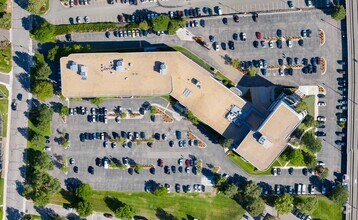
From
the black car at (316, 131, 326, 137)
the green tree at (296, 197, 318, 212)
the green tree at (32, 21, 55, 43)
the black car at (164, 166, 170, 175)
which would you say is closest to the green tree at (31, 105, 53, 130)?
the green tree at (32, 21, 55, 43)

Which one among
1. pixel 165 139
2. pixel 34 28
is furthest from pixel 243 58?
pixel 34 28

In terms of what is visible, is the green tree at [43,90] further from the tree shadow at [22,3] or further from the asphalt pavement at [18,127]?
the tree shadow at [22,3]

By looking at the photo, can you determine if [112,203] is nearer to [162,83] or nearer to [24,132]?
[24,132]

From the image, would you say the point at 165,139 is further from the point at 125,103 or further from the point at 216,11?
the point at 216,11

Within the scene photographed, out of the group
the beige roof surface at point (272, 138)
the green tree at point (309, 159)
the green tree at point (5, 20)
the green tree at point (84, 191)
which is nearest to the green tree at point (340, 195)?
the green tree at point (309, 159)

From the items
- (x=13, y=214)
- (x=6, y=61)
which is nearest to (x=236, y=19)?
(x=6, y=61)

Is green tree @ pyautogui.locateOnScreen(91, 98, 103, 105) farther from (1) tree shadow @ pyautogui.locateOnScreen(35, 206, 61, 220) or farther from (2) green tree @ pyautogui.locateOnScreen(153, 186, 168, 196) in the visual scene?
(1) tree shadow @ pyautogui.locateOnScreen(35, 206, 61, 220)
